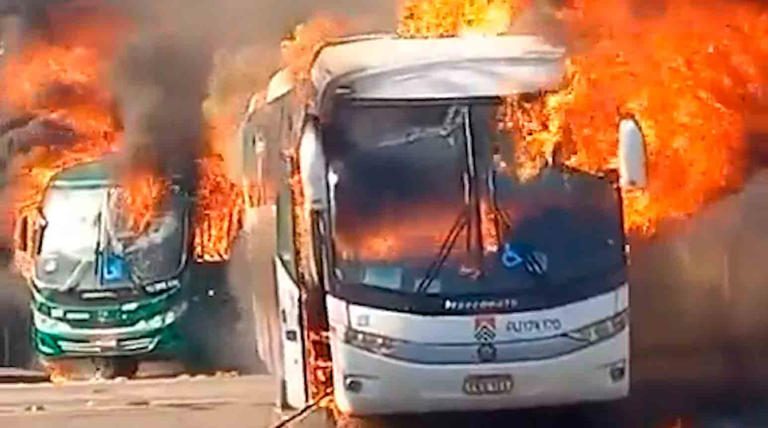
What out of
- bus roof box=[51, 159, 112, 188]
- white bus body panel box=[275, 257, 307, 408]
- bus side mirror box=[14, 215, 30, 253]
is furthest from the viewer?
bus side mirror box=[14, 215, 30, 253]

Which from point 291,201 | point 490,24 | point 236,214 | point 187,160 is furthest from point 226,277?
point 291,201

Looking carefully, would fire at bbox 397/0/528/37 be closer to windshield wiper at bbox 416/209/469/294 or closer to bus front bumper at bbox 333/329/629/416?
windshield wiper at bbox 416/209/469/294

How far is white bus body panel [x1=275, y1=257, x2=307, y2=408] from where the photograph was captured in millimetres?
13289

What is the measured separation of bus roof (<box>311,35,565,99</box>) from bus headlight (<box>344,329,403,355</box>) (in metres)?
1.78

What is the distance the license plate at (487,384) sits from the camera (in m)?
12.5

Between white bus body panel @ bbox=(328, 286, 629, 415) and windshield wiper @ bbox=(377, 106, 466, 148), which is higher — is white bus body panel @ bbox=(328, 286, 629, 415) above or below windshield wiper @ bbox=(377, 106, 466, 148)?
below

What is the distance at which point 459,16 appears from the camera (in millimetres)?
17500

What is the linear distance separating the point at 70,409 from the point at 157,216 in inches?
154

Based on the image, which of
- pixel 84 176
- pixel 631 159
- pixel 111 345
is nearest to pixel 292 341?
pixel 631 159

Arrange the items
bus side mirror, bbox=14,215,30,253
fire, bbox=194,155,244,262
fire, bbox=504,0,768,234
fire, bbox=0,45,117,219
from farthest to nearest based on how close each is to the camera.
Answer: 1. fire, bbox=0,45,117,219
2. bus side mirror, bbox=14,215,30,253
3. fire, bbox=194,155,244,262
4. fire, bbox=504,0,768,234

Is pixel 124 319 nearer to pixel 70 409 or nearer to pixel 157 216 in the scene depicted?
pixel 157 216

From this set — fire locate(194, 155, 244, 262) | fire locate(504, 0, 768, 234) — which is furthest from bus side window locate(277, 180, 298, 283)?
fire locate(194, 155, 244, 262)

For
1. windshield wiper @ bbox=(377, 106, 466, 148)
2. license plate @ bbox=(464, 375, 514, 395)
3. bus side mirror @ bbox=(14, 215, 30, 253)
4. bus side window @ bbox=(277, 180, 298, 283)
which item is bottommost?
bus side mirror @ bbox=(14, 215, 30, 253)

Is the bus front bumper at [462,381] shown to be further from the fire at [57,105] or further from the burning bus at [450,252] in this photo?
the fire at [57,105]
